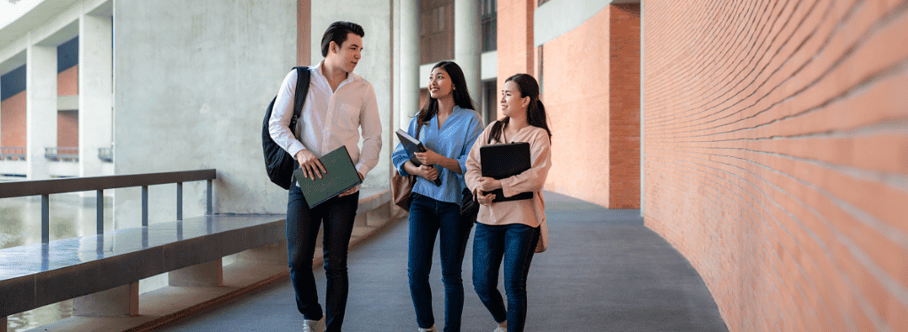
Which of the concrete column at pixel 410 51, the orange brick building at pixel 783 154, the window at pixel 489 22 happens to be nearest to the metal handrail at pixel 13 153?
the concrete column at pixel 410 51

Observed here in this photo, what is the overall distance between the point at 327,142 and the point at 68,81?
43.7 m

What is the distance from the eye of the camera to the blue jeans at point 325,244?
3.68m

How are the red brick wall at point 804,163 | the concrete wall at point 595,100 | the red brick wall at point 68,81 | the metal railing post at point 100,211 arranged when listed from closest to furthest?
the red brick wall at point 804,163, the metal railing post at point 100,211, the concrete wall at point 595,100, the red brick wall at point 68,81

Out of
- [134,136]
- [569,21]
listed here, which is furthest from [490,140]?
[569,21]

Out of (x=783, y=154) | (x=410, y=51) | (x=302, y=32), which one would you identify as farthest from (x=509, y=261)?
(x=410, y=51)

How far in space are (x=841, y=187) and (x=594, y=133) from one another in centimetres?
1358

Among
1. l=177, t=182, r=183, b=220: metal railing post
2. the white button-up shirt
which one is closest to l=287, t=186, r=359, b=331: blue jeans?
the white button-up shirt

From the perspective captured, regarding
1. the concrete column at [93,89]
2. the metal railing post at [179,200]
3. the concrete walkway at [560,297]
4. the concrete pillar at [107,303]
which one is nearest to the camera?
the concrete pillar at [107,303]

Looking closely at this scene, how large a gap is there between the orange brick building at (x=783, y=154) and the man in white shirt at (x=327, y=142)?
2.04 m

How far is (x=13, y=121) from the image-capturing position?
42.0m

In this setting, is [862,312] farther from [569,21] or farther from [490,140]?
[569,21]

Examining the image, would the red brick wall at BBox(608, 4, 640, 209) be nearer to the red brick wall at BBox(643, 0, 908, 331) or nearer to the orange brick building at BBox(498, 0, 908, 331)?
the orange brick building at BBox(498, 0, 908, 331)

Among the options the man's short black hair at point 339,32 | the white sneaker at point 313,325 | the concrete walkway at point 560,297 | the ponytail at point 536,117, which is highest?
the man's short black hair at point 339,32

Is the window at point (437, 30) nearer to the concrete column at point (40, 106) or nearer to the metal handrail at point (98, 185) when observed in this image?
the concrete column at point (40, 106)
